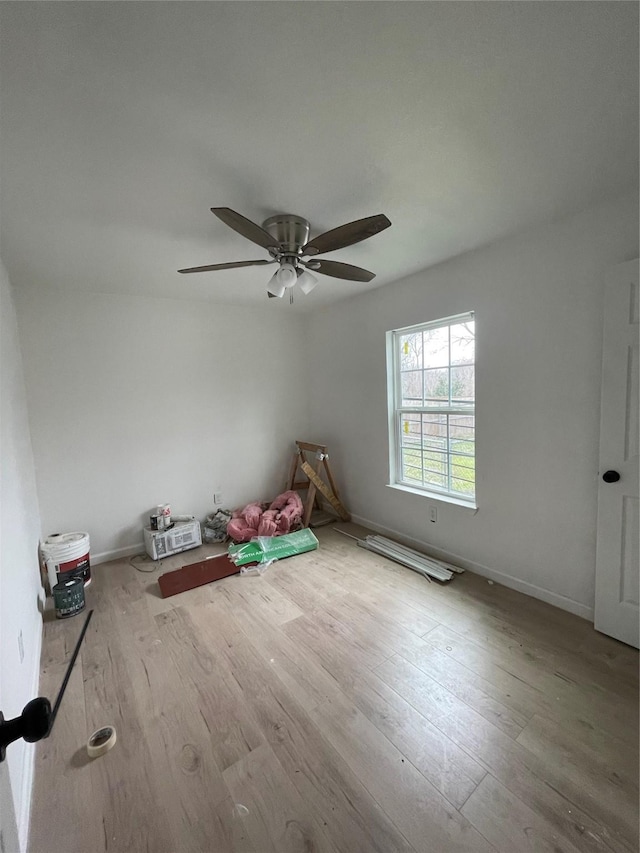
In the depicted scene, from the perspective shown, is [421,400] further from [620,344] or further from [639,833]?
[639,833]

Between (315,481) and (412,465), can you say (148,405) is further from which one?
(412,465)

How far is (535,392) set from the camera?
2.23 m

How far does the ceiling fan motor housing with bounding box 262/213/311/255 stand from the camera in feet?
6.02

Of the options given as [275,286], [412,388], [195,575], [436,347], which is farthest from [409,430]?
[195,575]

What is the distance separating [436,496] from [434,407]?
2.51 feet

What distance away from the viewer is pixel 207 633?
6.89ft

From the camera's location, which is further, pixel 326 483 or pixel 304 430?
pixel 304 430

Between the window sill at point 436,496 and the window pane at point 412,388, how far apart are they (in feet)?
2.60

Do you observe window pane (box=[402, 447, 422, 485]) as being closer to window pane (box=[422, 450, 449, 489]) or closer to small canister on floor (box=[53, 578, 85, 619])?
window pane (box=[422, 450, 449, 489])

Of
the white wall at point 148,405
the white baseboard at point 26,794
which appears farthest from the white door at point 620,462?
the white wall at point 148,405

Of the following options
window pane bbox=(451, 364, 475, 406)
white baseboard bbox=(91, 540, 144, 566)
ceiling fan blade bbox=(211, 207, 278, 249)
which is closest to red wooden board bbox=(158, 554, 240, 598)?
white baseboard bbox=(91, 540, 144, 566)

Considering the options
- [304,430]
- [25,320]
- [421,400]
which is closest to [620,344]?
[421,400]

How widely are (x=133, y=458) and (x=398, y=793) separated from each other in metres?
3.05

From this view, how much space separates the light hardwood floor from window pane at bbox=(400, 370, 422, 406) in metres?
1.62
